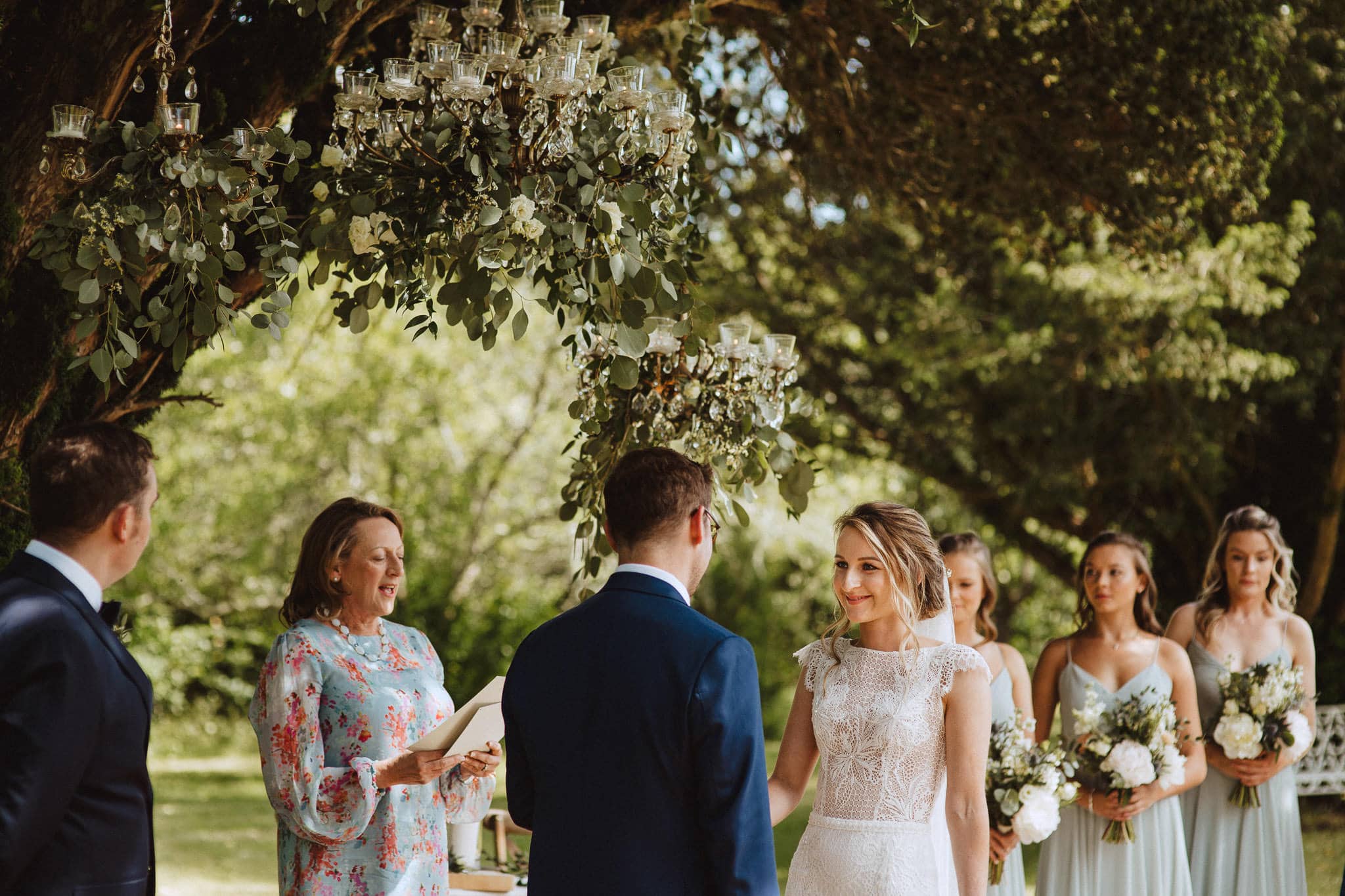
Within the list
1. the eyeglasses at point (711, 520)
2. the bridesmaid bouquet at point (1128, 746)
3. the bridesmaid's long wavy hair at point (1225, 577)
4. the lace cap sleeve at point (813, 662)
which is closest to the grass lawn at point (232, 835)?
the bridesmaid's long wavy hair at point (1225, 577)

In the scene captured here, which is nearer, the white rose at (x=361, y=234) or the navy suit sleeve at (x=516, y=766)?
the navy suit sleeve at (x=516, y=766)

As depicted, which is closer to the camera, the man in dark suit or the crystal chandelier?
the man in dark suit

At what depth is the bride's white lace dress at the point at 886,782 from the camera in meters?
3.52

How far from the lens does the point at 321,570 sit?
12.6ft

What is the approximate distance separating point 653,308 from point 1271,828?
4061 mm

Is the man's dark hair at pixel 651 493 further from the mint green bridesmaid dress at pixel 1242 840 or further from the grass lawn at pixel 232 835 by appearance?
the grass lawn at pixel 232 835

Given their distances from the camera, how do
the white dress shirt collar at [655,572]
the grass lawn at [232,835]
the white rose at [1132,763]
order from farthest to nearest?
the grass lawn at [232,835]
the white rose at [1132,763]
the white dress shirt collar at [655,572]

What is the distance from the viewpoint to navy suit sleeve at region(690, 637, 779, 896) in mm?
2525

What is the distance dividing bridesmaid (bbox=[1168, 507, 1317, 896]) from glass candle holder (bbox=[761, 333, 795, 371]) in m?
2.86

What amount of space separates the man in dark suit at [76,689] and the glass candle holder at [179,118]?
1.00 m

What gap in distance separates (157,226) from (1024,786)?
3442 mm

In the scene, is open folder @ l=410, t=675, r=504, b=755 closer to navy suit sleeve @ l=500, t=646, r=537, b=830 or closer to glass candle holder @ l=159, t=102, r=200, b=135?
navy suit sleeve @ l=500, t=646, r=537, b=830

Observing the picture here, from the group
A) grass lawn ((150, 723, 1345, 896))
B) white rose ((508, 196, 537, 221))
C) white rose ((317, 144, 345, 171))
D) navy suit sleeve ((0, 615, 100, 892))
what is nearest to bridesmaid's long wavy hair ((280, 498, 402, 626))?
white rose ((317, 144, 345, 171))

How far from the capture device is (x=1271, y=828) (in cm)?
571
